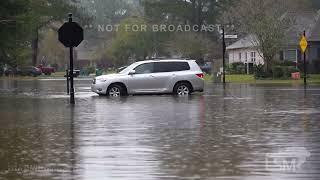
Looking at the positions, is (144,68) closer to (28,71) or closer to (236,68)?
(236,68)

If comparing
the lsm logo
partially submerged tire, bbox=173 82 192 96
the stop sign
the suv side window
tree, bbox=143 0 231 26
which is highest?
tree, bbox=143 0 231 26

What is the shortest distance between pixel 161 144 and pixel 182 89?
1868 centimetres

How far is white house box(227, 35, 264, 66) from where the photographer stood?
→ 74500 mm

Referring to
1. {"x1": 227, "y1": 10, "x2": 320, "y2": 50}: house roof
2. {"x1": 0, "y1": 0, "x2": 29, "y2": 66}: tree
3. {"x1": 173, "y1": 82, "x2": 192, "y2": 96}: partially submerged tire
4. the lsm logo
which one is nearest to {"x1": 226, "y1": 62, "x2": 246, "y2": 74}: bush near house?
{"x1": 227, "y1": 10, "x2": 320, "y2": 50}: house roof

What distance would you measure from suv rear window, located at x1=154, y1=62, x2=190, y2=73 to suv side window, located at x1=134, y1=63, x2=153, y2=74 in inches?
9.1

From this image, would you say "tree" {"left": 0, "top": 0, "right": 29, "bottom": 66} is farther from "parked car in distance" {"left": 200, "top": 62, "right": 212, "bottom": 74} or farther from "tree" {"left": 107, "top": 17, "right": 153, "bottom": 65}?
"tree" {"left": 107, "top": 17, "right": 153, "bottom": 65}

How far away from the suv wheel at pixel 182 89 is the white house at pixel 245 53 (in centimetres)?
4008

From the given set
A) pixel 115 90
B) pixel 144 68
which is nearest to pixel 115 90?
pixel 115 90

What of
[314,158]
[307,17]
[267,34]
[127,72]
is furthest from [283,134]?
[307,17]

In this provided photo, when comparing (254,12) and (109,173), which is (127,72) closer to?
(109,173)

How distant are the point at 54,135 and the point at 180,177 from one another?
593cm

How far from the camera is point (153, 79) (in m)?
31.4

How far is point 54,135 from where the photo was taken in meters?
14.9

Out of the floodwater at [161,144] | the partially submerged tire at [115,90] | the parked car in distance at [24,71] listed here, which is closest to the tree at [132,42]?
the parked car in distance at [24,71]
